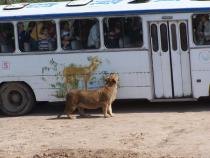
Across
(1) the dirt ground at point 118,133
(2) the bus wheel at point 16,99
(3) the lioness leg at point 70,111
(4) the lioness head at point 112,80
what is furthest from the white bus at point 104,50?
(3) the lioness leg at point 70,111

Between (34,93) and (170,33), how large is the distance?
3299mm

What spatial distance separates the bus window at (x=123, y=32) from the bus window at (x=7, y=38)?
2.13 m

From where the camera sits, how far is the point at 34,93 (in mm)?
15242

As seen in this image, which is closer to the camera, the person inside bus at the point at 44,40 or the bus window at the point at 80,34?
the bus window at the point at 80,34

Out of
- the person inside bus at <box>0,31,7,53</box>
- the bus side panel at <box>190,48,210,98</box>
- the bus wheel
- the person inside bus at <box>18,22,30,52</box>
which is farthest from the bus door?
the person inside bus at <box>0,31,7,53</box>

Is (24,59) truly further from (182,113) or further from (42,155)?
(42,155)

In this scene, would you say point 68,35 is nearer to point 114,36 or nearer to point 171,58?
point 114,36

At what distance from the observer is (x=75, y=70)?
1495 centimetres

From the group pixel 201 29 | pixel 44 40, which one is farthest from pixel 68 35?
pixel 201 29

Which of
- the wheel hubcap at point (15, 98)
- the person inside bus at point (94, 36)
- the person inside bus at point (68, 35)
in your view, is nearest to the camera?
the person inside bus at point (94, 36)

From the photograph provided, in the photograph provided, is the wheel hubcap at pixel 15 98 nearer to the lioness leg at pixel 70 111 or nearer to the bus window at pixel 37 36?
the bus window at pixel 37 36

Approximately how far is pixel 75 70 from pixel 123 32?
134 cm

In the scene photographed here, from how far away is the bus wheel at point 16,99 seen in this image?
50.3 feet

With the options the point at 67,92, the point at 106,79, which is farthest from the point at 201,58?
the point at 67,92
